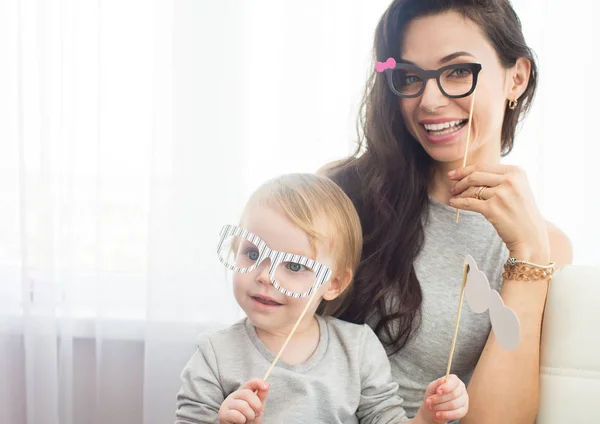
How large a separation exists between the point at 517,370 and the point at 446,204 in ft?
1.41

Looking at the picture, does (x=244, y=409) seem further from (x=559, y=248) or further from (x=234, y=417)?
(x=559, y=248)

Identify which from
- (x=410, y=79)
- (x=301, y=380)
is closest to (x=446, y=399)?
(x=301, y=380)

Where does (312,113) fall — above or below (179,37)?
below

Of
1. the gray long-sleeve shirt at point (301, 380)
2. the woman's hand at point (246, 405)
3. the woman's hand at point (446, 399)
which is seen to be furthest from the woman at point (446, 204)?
the woman's hand at point (246, 405)

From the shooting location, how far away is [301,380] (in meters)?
1.25

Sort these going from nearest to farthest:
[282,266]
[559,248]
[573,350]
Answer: [282,266] < [573,350] < [559,248]

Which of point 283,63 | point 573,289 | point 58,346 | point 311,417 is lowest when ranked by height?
point 58,346

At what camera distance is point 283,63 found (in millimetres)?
2096

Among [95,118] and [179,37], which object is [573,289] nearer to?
[179,37]

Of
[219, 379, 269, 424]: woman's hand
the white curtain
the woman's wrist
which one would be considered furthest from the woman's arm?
the white curtain

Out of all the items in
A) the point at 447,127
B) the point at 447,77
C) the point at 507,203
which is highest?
the point at 447,77

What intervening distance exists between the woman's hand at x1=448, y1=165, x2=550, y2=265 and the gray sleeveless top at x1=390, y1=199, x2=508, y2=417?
184mm

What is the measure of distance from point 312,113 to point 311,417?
3.59 ft

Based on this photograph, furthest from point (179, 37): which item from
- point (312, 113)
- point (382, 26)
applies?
point (382, 26)
